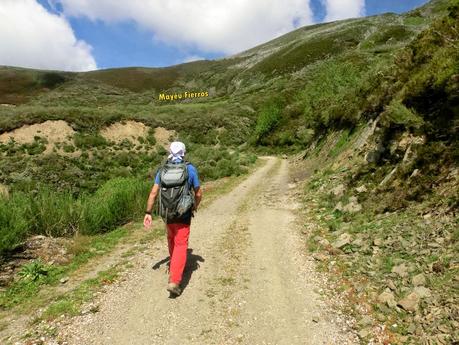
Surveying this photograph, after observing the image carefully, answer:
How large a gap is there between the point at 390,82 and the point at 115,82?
101 m

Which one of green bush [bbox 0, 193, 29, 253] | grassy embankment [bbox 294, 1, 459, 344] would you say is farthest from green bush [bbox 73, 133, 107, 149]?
green bush [bbox 0, 193, 29, 253]

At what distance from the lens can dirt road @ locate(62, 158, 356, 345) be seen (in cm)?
490

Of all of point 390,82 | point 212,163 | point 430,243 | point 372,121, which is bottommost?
point 212,163

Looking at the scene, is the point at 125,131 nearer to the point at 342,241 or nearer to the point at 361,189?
the point at 361,189

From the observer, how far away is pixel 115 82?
347 ft

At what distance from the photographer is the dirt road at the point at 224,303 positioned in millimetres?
4898

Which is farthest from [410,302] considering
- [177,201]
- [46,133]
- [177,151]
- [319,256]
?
[46,133]

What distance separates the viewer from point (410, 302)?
5.17 meters

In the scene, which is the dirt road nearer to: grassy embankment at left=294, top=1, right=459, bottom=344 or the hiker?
the hiker

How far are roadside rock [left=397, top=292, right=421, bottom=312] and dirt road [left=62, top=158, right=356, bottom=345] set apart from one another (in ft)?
3.18

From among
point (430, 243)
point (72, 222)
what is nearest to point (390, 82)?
point (430, 243)

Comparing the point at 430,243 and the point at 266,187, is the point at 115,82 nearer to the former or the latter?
the point at 266,187

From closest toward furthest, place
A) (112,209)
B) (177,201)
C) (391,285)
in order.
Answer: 1. (391,285)
2. (177,201)
3. (112,209)

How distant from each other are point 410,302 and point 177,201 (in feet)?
12.4
